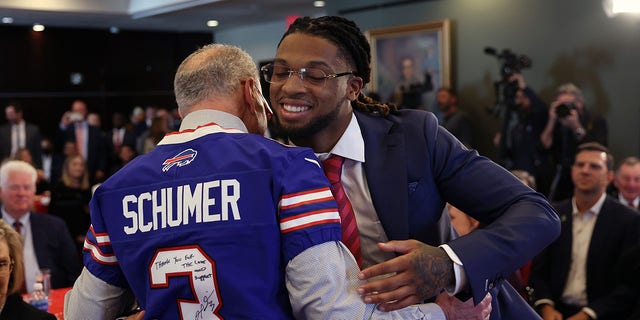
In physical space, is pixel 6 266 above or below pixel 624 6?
below

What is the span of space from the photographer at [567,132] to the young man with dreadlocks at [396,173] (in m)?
4.70

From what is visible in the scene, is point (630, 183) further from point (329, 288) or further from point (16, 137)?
point (16, 137)

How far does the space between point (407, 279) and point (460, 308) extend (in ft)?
0.65

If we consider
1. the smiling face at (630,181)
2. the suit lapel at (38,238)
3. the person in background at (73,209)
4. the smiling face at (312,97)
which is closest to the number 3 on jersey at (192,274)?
the smiling face at (312,97)

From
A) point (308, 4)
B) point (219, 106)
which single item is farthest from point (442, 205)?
point (308, 4)

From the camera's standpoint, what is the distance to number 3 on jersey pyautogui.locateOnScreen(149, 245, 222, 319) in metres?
1.54

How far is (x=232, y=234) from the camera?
1.53 m

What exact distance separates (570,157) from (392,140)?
16.4 ft

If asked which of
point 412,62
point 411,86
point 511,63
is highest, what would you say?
point 412,62

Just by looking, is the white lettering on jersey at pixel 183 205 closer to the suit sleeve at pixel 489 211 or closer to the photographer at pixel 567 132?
the suit sleeve at pixel 489 211

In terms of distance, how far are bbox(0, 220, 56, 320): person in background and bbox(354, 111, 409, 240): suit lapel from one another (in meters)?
1.70

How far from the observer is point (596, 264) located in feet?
13.6

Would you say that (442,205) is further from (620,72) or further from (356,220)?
(620,72)

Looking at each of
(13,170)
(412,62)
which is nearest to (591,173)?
(13,170)
